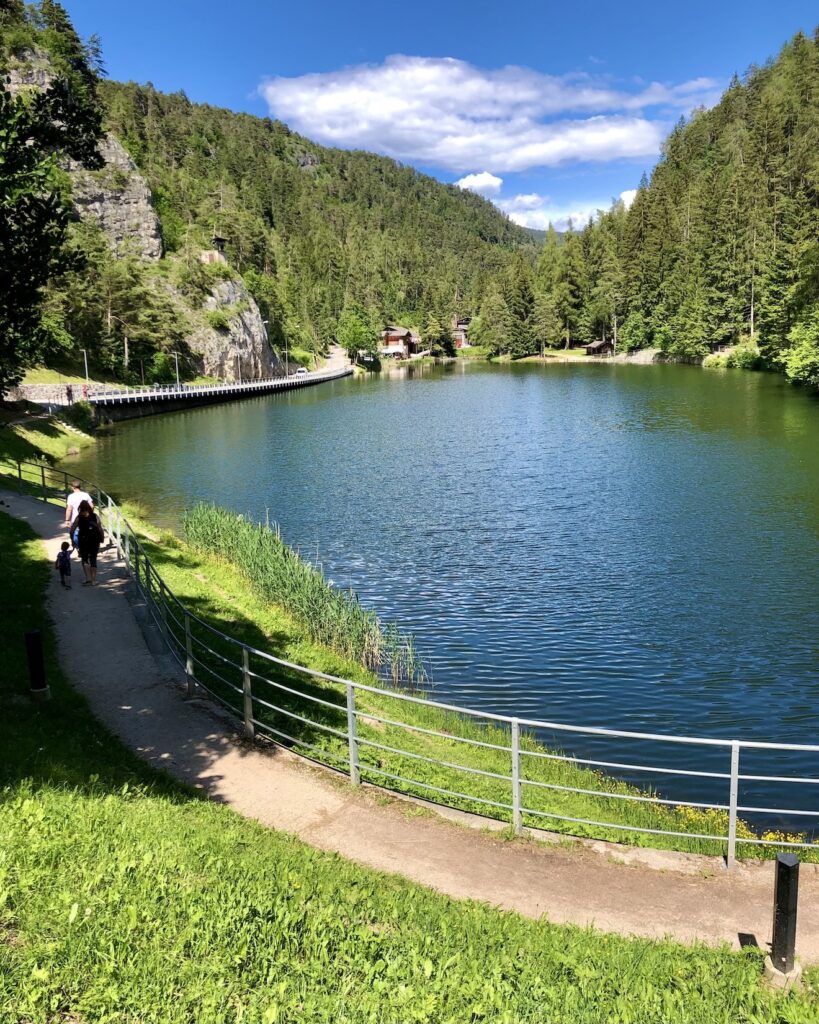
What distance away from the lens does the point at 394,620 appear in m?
22.4

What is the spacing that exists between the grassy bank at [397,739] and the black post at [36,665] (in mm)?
2324

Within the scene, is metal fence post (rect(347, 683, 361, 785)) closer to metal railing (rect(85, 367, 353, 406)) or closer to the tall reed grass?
the tall reed grass

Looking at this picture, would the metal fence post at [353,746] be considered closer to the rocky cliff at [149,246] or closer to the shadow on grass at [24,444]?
the shadow on grass at [24,444]

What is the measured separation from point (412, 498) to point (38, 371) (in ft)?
183

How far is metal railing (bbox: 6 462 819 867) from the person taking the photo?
9188 millimetres

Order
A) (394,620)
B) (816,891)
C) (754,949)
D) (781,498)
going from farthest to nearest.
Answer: (781,498), (394,620), (816,891), (754,949)

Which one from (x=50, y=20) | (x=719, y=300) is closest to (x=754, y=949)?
(x=719, y=300)

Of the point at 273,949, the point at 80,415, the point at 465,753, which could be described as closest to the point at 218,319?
the point at 80,415

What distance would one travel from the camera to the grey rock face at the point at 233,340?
364 feet

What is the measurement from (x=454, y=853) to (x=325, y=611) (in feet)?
40.4

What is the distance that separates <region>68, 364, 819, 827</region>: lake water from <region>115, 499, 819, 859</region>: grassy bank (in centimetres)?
196

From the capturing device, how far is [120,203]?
11075 centimetres

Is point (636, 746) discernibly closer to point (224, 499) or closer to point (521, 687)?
point (521, 687)

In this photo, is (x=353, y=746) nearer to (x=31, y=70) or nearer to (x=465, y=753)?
(x=465, y=753)
